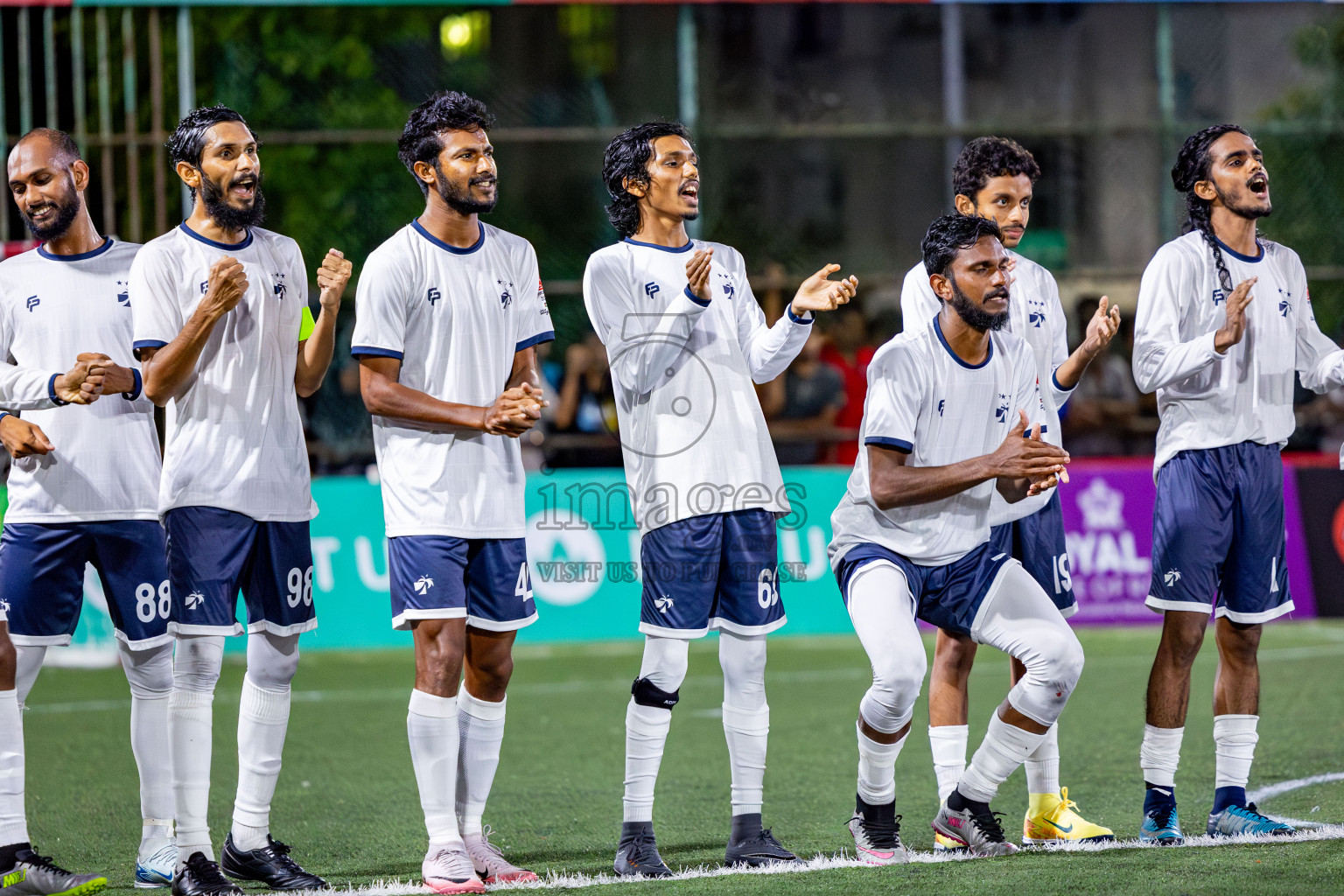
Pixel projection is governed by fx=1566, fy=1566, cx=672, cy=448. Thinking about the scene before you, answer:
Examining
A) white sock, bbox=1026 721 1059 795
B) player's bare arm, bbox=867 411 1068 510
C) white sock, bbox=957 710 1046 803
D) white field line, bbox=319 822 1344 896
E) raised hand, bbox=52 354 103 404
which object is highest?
raised hand, bbox=52 354 103 404

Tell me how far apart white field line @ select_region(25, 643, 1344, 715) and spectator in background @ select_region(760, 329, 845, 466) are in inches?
118

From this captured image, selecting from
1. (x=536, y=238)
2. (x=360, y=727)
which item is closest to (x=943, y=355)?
(x=360, y=727)

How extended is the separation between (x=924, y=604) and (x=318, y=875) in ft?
7.30

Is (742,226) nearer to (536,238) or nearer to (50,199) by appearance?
(536,238)

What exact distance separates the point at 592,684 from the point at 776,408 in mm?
3892

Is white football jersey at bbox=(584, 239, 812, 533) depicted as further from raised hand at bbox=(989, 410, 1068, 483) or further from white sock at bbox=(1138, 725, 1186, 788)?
white sock at bbox=(1138, 725, 1186, 788)

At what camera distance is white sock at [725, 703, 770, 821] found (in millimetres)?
5180

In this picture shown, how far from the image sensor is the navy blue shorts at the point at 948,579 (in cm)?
518

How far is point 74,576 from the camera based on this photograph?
5.26 m

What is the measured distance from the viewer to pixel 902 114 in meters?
14.7

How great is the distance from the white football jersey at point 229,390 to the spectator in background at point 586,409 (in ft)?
26.2

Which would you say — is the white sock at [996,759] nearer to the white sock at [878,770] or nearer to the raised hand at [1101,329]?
the white sock at [878,770]

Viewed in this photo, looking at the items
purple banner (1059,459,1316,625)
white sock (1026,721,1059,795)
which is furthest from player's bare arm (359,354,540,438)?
purple banner (1059,459,1316,625)

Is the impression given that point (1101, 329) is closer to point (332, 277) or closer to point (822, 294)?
point (822, 294)
